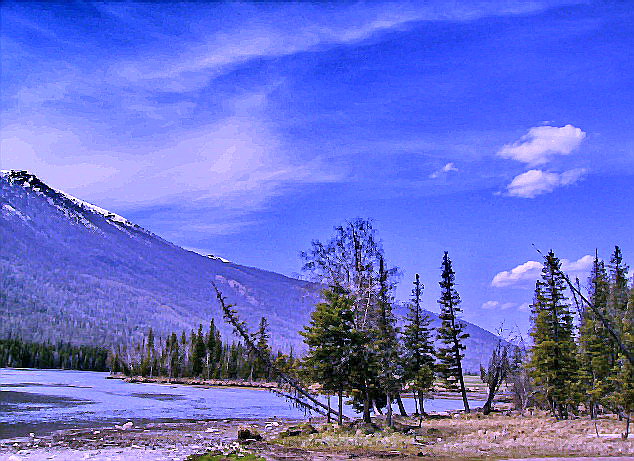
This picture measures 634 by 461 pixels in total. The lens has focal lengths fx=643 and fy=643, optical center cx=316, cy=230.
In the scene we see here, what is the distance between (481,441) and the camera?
28.4 meters

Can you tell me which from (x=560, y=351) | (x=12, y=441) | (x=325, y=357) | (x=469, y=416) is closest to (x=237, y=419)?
(x=325, y=357)

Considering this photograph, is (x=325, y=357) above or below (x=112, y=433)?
above

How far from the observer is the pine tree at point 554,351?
4516 centimetres

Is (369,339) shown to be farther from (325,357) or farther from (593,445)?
(593,445)

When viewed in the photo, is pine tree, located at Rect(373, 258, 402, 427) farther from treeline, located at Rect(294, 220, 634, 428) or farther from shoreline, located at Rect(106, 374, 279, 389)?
shoreline, located at Rect(106, 374, 279, 389)

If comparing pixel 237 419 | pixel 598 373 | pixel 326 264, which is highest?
pixel 326 264

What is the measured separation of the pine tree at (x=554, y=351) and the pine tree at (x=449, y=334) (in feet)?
21.5

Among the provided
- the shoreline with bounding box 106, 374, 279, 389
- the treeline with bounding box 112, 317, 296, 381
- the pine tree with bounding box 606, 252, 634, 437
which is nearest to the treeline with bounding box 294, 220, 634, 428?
the pine tree with bounding box 606, 252, 634, 437

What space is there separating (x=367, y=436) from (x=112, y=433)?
13.7 m

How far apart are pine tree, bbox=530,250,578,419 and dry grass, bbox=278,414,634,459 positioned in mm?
7938

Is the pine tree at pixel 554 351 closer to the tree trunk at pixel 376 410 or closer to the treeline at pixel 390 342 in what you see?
the treeline at pixel 390 342

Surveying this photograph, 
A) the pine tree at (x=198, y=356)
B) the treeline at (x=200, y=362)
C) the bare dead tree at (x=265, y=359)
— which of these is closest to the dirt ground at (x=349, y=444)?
the bare dead tree at (x=265, y=359)

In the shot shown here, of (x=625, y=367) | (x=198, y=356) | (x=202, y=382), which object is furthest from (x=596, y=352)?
(x=198, y=356)

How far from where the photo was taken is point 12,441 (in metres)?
29.6
